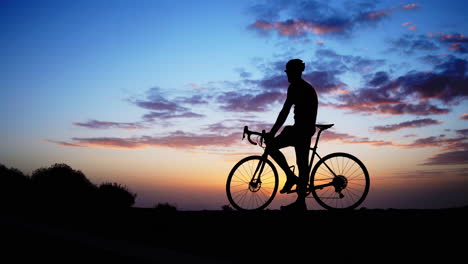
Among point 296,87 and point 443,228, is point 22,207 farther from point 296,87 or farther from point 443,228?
point 443,228

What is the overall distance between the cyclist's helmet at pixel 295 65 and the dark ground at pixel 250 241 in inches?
111

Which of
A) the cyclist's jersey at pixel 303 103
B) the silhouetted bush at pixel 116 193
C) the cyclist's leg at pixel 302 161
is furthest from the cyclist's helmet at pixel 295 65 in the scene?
the silhouetted bush at pixel 116 193

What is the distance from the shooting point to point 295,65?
282 inches

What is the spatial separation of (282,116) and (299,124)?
39 cm

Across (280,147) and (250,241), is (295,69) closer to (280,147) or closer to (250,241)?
(280,147)

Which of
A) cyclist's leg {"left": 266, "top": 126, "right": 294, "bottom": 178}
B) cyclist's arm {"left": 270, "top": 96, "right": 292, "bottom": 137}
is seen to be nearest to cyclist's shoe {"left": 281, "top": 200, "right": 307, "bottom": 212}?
cyclist's leg {"left": 266, "top": 126, "right": 294, "bottom": 178}

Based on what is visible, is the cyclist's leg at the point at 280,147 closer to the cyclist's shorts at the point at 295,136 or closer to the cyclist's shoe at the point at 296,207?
the cyclist's shorts at the point at 295,136

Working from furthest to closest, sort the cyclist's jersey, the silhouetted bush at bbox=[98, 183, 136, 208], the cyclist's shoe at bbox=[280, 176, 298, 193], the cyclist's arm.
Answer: the silhouetted bush at bbox=[98, 183, 136, 208]
the cyclist's shoe at bbox=[280, 176, 298, 193]
the cyclist's arm
the cyclist's jersey

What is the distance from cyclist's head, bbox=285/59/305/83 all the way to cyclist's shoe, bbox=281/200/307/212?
7.90ft

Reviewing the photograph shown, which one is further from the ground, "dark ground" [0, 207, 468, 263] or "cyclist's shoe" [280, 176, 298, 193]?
"cyclist's shoe" [280, 176, 298, 193]

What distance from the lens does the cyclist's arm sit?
23.8 feet

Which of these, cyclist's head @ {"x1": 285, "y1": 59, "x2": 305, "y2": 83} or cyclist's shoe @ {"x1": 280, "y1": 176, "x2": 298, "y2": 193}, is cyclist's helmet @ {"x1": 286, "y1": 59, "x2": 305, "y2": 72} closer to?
cyclist's head @ {"x1": 285, "y1": 59, "x2": 305, "y2": 83}

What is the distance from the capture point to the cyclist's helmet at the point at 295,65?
717 cm

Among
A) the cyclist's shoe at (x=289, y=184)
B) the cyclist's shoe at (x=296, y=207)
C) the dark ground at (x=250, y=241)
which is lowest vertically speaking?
the dark ground at (x=250, y=241)
